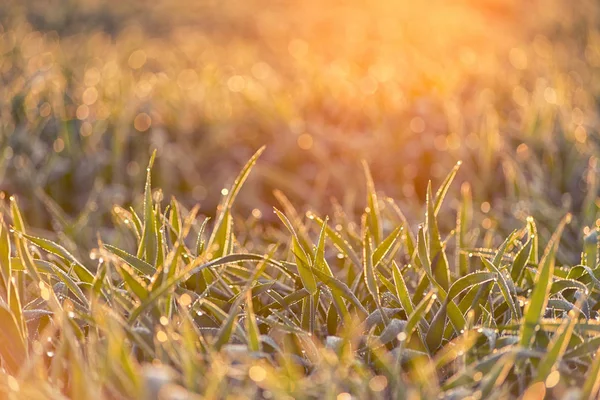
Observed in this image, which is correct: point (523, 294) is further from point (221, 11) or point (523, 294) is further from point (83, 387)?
point (221, 11)

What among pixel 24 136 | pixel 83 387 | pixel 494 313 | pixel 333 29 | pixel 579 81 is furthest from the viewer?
pixel 333 29

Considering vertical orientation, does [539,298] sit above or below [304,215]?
above

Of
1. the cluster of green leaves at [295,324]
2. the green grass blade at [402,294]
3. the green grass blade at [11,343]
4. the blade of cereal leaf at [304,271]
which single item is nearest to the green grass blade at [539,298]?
the cluster of green leaves at [295,324]

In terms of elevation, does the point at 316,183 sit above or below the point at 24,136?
below

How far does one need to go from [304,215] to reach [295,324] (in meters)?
0.80

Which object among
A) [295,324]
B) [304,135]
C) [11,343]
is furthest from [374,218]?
[304,135]

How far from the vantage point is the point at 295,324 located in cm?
104

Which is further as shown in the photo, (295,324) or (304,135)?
(304,135)

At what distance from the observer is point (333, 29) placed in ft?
15.8

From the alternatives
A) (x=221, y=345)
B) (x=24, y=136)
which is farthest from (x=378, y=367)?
(x=24, y=136)

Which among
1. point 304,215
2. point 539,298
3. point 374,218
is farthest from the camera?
point 304,215

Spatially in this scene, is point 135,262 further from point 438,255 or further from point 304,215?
point 304,215

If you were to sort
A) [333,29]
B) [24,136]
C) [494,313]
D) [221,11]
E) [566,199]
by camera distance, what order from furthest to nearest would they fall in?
[221,11]
[333,29]
[24,136]
[566,199]
[494,313]

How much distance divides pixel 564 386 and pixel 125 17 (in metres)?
4.50
